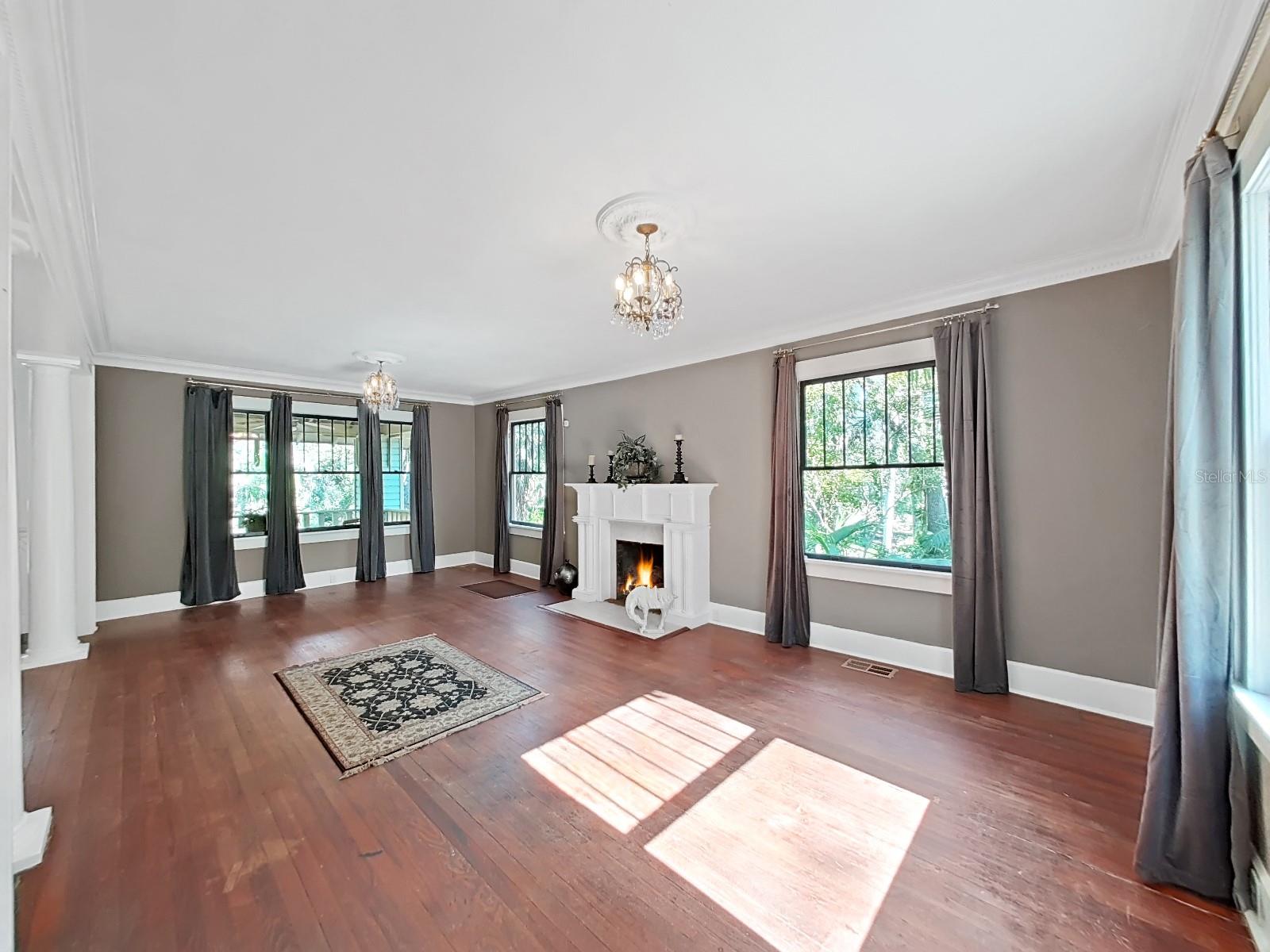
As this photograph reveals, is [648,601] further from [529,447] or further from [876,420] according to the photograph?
[529,447]

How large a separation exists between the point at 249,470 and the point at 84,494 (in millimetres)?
1534

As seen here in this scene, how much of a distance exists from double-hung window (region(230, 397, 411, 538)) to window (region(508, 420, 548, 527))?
1531mm

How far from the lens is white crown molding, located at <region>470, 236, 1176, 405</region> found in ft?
9.57

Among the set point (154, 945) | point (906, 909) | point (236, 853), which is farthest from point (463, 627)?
point (906, 909)

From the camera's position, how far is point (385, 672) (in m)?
3.79

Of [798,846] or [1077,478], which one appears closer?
[798,846]

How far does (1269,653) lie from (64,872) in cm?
415

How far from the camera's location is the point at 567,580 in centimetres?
641

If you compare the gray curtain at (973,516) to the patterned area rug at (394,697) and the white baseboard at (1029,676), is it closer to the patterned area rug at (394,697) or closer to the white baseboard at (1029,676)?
the white baseboard at (1029,676)

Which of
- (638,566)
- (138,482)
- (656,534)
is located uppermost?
(138,482)

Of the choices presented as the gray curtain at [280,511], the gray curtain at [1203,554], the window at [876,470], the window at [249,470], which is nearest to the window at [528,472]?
the gray curtain at [280,511]

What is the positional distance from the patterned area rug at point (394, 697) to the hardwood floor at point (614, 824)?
0.12 m

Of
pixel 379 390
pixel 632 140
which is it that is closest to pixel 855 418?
pixel 632 140

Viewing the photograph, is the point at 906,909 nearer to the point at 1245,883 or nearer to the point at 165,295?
the point at 1245,883
